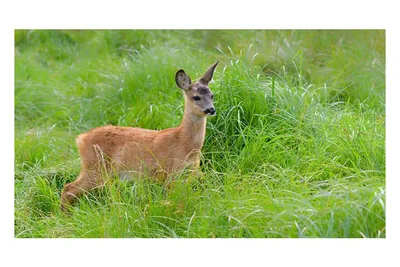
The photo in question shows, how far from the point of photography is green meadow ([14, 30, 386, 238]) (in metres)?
6.06

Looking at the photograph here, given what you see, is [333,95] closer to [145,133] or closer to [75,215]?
[145,133]

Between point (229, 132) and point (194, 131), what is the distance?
580 millimetres

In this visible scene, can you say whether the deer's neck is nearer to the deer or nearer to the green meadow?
the deer

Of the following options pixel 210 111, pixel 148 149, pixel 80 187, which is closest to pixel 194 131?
pixel 210 111

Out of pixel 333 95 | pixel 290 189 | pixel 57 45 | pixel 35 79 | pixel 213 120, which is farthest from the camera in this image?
pixel 57 45

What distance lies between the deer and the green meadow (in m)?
0.17

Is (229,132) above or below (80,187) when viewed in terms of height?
above

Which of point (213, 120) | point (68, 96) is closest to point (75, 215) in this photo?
point (213, 120)

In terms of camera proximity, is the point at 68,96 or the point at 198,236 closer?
the point at 198,236

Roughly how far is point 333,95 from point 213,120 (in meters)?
2.09

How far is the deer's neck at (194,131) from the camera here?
739 centimetres

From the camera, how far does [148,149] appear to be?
293 inches

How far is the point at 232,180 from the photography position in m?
6.85

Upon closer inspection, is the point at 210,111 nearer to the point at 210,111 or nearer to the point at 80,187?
the point at 210,111
